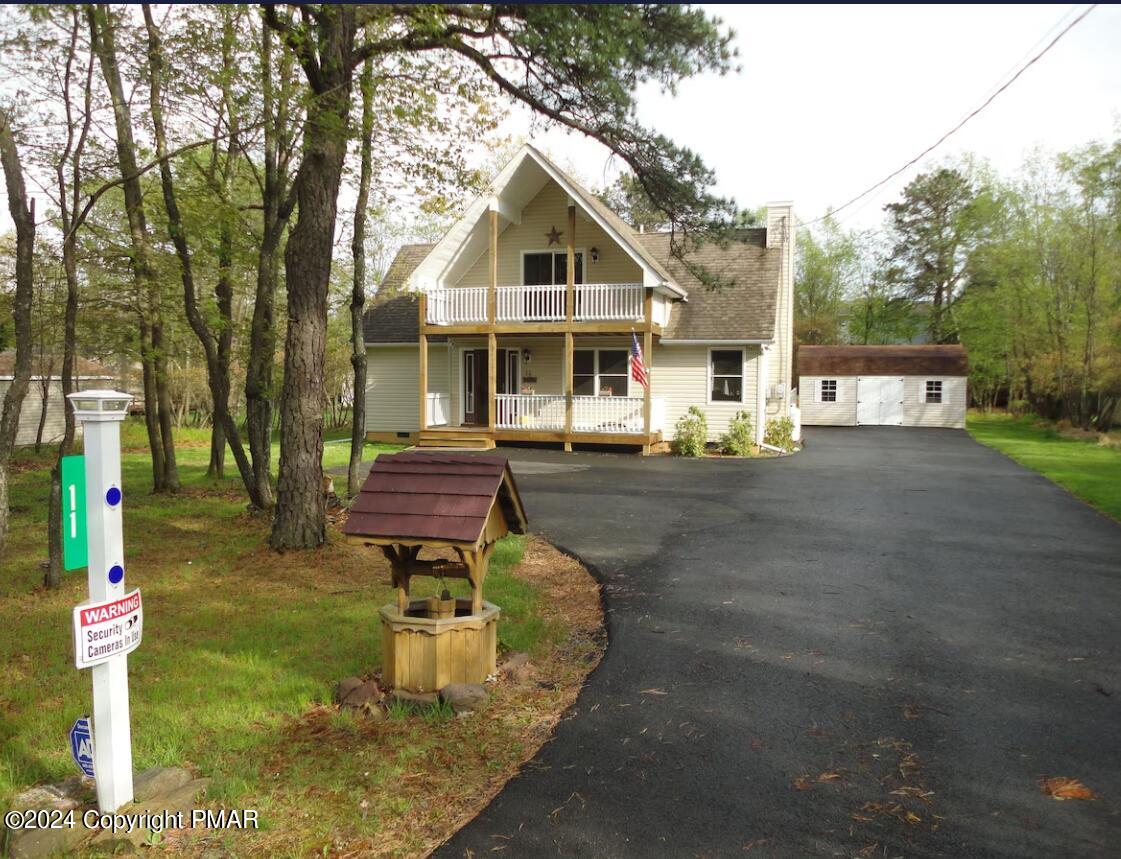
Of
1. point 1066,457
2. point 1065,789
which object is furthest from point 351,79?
point 1066,457

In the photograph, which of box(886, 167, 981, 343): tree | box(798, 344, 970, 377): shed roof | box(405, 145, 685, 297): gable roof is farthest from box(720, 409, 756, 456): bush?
box(886, 167, 981, 343): tree

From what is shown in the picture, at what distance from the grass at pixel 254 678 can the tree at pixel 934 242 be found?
48855 millimetres

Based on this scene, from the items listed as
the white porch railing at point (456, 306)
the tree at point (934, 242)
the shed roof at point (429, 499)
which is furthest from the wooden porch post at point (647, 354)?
the tree at point (934, 242)

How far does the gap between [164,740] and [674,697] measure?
10.2 feet

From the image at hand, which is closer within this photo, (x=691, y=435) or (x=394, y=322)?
(x=691, y=435)

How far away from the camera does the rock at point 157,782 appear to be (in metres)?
3.61

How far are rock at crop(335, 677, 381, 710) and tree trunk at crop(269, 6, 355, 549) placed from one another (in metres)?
4.14

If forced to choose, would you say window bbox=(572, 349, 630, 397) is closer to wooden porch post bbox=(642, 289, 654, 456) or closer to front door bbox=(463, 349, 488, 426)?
wooden porch post bbox=(642, 289, 654, 456)

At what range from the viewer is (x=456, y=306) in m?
22.2

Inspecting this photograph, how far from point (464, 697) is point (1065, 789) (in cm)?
335

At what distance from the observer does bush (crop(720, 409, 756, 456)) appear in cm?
2017

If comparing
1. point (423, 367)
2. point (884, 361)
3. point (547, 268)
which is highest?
point (547, 268)

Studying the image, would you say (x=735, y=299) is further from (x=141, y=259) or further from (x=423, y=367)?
(x=141, y=259)

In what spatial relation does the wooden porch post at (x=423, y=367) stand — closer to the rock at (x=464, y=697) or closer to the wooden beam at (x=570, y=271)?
the wooden beam at (x=570, y=271)
